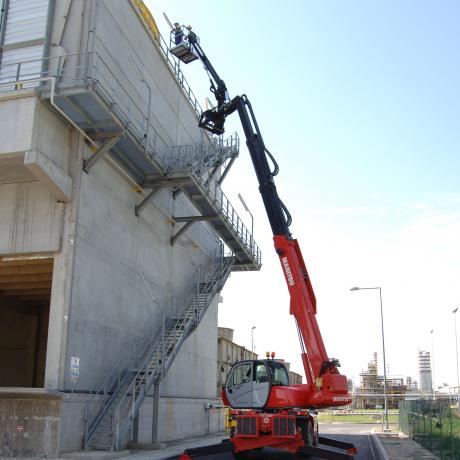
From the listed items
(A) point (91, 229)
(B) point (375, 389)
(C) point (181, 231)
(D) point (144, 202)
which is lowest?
(B) point (375, 389)

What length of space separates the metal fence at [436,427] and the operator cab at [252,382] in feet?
15.9

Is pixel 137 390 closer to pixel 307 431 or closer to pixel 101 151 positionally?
pixel 307 431

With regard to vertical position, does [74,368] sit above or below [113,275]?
below

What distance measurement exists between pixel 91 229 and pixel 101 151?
254 centimetres

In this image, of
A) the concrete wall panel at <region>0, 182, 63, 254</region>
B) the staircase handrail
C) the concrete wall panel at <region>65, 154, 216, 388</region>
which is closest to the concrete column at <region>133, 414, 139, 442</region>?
the staircase handrail

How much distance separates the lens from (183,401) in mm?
25062

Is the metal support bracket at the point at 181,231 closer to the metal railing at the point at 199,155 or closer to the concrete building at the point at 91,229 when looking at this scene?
the concrete building at the point at 91,229

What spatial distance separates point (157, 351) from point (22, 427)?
5976mm

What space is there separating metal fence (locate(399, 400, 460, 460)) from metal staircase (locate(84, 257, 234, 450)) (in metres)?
9.27

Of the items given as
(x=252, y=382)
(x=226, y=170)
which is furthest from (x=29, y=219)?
(x=226, y=170)

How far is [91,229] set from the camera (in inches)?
711

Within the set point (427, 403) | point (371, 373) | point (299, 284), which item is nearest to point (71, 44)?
point (299, 284)

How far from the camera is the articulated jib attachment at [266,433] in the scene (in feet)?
50.4

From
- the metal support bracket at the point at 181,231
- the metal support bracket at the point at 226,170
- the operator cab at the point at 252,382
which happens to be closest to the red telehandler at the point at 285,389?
the operator cab at the point at 252,382
